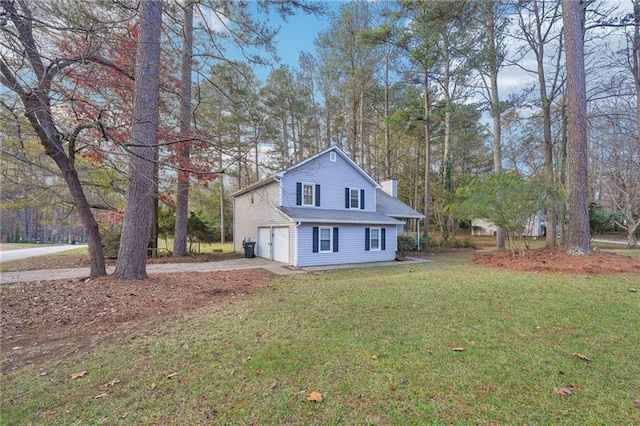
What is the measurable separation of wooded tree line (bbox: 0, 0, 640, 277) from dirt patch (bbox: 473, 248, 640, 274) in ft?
5.13

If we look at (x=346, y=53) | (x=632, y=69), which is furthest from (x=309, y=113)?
(x=632, y=69)

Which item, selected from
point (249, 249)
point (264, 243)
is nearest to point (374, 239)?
point (264, 243)

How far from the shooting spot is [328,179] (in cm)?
1448

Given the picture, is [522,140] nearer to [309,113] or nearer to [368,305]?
[309,113]

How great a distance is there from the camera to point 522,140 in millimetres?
18000

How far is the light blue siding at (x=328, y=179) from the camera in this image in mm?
13367

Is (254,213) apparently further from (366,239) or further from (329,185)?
(366,239)

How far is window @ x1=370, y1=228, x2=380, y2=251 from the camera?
47.3 feet

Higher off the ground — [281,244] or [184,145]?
[184,145]

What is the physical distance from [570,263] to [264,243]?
12.0m

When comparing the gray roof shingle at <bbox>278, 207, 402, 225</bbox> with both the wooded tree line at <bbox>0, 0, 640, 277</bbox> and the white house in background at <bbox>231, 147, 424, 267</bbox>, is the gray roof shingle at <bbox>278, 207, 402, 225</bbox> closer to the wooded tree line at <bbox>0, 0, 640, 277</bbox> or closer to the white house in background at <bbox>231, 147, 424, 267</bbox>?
the white house in background at <bbox>231, 147, 424, 267</bbox>

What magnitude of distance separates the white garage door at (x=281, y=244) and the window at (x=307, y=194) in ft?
5.56

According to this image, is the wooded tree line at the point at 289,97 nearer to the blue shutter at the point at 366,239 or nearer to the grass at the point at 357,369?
the grass at the point at 357,369

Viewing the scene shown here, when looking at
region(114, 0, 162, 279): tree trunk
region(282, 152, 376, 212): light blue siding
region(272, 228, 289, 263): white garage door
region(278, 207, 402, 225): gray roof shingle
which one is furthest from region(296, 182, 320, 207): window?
region(114, 0, 162, 279): tree trunk
